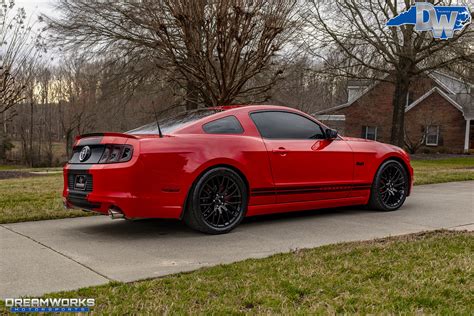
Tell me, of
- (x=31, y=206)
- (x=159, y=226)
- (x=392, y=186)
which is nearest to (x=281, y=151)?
(x=159, y=226)

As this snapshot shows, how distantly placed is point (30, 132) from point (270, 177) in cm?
3821

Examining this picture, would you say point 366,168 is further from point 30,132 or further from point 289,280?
point 30,132

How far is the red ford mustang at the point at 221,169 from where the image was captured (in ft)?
17.0

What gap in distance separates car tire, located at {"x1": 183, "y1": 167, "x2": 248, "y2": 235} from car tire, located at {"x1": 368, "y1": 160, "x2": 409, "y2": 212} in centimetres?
236

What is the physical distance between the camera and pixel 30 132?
40.2 metres

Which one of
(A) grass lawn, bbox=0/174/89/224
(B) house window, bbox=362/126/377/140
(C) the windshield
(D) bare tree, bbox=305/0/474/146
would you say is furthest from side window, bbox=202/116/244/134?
(B) house window, bbox=362/126/377/140

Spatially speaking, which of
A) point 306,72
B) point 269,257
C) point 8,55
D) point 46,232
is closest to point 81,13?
point 8,55

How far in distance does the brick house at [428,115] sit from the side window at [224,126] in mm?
27469

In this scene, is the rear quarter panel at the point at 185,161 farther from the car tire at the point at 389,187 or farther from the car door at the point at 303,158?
the car tire at the point at 389,187

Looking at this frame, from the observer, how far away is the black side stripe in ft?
19.5

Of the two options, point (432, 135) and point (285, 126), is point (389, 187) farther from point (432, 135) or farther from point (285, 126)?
point (432, 135)

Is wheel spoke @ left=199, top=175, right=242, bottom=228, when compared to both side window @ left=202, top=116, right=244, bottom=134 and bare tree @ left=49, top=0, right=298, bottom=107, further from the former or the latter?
bare tree @ left=49, top=0, right=298, bottom=107

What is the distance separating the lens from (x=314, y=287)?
360 cm

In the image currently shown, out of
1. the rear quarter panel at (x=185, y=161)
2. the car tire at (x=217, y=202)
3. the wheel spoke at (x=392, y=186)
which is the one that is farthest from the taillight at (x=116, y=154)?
the wheel spoke at (x=392, y=186)
